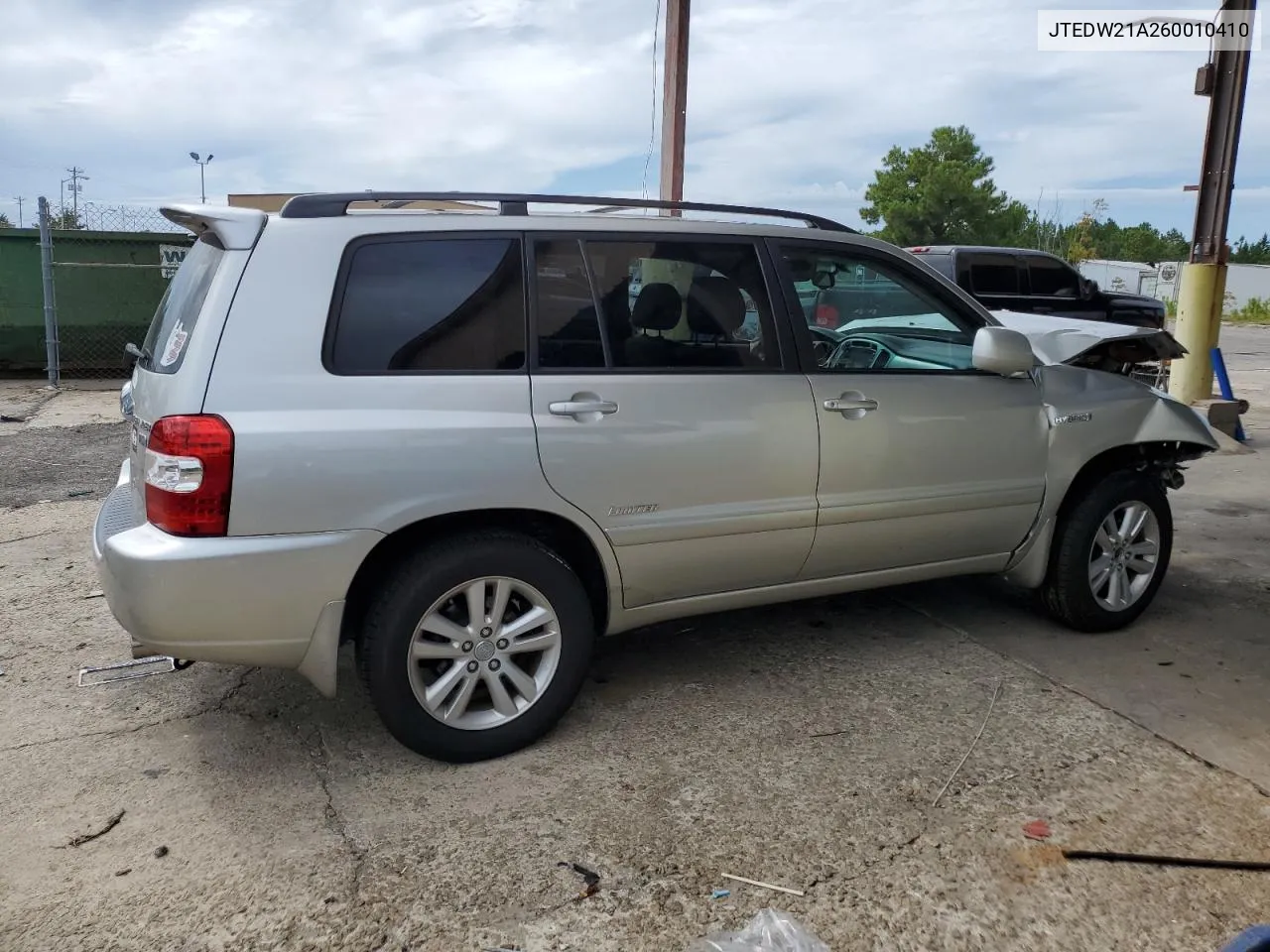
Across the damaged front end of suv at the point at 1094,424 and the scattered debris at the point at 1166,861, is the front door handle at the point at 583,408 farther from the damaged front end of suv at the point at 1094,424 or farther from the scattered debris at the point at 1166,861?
the damaged front end of suv at the point at 1094,424

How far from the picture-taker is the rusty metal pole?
10367mm

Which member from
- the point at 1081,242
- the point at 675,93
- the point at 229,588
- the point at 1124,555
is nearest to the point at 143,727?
the point at 229,588

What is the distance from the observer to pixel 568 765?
3285 mm

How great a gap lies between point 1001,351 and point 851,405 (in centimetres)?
61

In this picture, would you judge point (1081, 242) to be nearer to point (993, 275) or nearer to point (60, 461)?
point (993, 275)

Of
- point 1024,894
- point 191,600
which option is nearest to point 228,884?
point 191,600

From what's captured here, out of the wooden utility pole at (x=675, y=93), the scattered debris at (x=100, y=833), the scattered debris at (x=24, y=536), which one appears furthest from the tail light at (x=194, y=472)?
the wooden utility pole at (x=675, y=93)

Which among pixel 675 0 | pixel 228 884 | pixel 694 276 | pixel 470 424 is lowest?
pixel 228 884

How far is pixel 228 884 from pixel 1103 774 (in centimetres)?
259

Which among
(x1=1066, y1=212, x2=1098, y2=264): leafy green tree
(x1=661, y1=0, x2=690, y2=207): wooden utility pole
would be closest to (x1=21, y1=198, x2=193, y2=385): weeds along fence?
(x1=661, y1=0, x2=690, y2=207): wooden utility pole

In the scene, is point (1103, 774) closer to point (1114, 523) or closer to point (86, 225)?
point (1114, 523)

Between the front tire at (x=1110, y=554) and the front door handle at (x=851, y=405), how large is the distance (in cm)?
122

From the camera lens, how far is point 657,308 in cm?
349

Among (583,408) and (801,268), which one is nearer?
(583,408)
